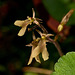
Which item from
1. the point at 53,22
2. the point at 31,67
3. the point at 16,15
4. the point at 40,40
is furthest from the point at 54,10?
the point at 40,40

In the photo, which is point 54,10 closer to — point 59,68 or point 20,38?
point 20,38

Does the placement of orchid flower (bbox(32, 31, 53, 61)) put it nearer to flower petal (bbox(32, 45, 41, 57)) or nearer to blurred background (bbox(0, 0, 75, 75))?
flower petal (bbox(32, 45, 41, 57))

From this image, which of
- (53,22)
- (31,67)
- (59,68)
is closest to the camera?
(59,68)

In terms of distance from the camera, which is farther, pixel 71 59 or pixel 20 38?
pixel 20 38

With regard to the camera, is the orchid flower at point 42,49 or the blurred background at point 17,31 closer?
the orchid flower at point 42,49

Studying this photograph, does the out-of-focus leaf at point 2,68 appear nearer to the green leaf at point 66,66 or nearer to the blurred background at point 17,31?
the blurred background at point 17,31

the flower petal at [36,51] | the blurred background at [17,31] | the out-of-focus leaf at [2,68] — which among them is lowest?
the out-of-focus leaf at [2,68]

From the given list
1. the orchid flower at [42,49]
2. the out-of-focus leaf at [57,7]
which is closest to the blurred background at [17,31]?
the out-of-focus leaf at [57,7]

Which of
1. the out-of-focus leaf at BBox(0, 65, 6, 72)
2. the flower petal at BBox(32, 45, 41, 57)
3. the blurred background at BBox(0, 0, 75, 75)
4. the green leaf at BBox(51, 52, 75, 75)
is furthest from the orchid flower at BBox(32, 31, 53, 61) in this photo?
the out-of-focus leaf at BBox(0, 65, 6, 72)
